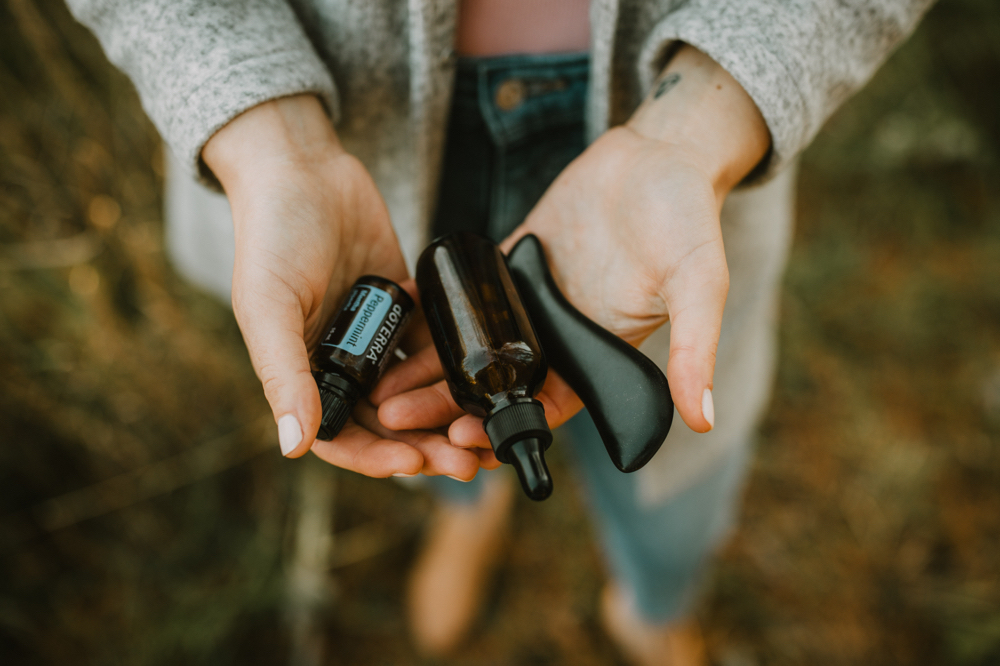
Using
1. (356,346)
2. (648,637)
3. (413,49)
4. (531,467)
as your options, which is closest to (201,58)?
(413,49)

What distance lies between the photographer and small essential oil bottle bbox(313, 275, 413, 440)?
106cm

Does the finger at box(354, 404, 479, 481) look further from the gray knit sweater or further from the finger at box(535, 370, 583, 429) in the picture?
the gray knit sweater

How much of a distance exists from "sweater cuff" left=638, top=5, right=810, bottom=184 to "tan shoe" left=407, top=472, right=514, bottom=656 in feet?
5.48

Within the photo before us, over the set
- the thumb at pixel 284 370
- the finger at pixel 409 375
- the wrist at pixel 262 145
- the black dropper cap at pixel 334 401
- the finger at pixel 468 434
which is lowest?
the finger at pixel 409 375

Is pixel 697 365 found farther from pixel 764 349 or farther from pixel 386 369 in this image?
pixel 764 349

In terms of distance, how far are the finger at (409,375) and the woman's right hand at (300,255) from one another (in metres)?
0.04

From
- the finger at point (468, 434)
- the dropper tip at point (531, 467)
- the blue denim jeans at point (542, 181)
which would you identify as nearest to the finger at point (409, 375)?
the finger at point (468, 434)

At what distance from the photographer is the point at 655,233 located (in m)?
1.04

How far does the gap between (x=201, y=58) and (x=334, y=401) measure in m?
0.63

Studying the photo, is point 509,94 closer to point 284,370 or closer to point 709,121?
point 709,121

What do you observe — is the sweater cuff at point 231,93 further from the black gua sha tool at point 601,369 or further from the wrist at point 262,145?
the black gua sha tool at point 601,369

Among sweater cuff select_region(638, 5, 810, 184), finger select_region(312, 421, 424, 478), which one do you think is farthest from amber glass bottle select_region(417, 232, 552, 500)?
sweater cuff select_region(638, 5, 810, 184)

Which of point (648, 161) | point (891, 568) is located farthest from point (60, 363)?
point (891, 568)

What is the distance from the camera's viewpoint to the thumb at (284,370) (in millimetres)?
885
